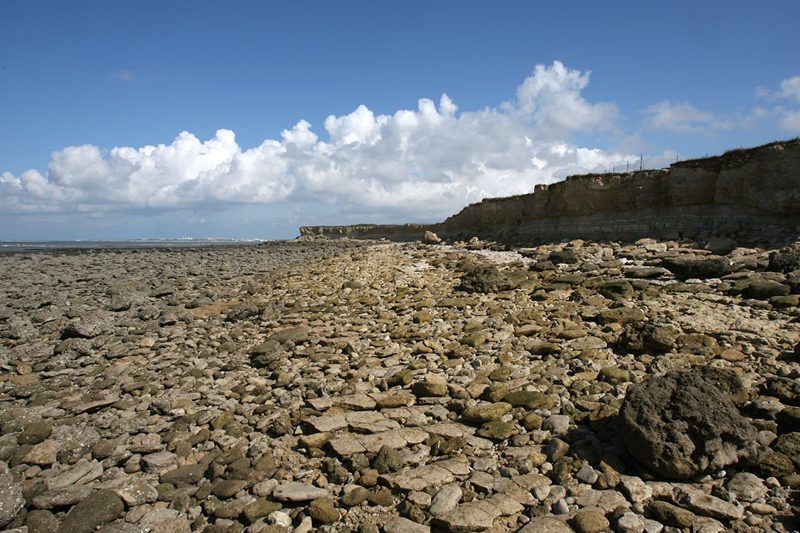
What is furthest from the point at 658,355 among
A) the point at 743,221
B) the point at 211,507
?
the point at 743,221

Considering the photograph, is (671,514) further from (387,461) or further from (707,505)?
(387,461)

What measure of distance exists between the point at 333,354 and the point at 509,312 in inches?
160

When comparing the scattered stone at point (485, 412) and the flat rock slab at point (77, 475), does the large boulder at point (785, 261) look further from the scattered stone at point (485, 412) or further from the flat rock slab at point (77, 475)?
the flat rock slab at point (77, 475)

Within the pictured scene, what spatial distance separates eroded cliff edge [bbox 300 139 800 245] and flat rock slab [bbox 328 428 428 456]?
51.2 ft

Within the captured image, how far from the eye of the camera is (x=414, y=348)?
8680 millimetres

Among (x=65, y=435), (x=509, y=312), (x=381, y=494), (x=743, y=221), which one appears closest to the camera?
(x=381, y=494)

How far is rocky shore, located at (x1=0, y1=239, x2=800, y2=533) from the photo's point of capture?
4.46 m

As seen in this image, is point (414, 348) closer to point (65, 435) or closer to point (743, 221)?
point (65, 435)

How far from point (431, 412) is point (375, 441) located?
1011 mm

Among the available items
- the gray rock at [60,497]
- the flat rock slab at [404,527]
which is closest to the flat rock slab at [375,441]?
the flat rock slab at [404,527]

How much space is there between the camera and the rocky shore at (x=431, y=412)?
446 centimetres

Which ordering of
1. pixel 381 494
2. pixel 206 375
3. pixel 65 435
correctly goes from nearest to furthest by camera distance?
pixel 381 494 → pixel 65 435 → pixel 206 375

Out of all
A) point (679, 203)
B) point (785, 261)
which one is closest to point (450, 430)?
point (785, 261)

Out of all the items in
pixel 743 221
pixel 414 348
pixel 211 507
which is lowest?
pixel 211 507
